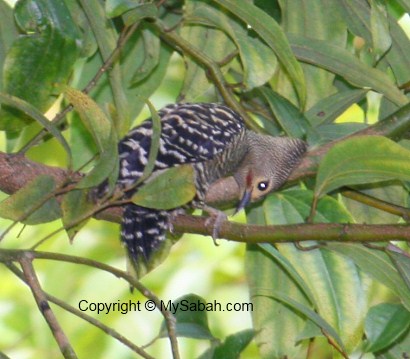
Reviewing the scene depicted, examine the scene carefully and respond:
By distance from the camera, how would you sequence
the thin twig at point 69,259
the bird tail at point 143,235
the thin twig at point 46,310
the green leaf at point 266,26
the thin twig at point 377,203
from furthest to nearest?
the bird tail at point 143,235, the thin twig at point 377,203, the green leaf at point 266,26, the thin twig at point 69,259, the thin twig at point 46,310

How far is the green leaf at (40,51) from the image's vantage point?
164cm

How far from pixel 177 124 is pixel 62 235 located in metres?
0.43

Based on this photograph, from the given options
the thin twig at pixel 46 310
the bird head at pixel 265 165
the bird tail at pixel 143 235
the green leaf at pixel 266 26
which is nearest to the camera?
the thin twig at pixel 46 310

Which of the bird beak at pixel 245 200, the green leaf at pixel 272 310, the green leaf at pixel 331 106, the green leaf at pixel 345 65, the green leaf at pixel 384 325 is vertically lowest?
the green leaf at pixel 272 310

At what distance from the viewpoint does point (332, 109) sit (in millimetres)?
2037

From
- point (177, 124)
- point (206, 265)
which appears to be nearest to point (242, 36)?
point (177, 124)

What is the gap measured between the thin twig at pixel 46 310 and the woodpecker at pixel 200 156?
0.41 metres

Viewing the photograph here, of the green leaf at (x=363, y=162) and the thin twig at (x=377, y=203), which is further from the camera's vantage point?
the thin twig at (x=377, y=203)

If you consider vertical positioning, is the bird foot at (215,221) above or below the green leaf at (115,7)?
below

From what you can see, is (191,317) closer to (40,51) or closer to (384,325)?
(384,325)

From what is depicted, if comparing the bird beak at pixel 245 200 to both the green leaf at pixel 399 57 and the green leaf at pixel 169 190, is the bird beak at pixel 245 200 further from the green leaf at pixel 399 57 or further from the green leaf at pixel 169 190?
the green leaf at pixel 169 190

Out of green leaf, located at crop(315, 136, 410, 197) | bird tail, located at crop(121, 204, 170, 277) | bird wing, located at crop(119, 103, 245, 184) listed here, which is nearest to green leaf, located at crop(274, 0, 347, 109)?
bird wing, located at crop(119, 103, 245, 184)

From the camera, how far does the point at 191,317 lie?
1.73 meters

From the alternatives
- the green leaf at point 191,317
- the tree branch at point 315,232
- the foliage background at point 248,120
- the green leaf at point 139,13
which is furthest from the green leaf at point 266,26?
the green leaf at point 191,317
